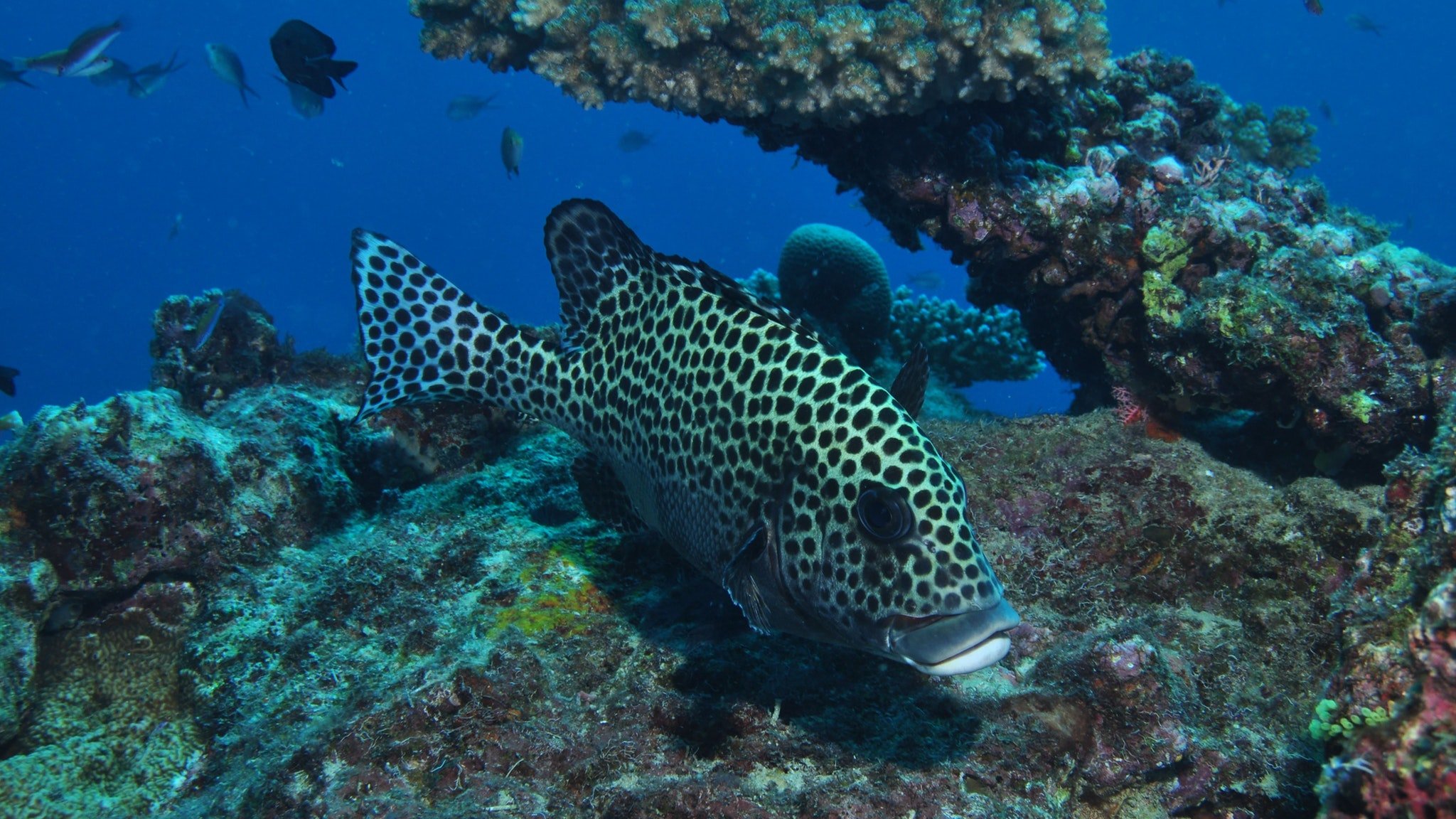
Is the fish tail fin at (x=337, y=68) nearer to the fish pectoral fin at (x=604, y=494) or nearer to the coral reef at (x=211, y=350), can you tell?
the coral reef at (x=211, y=350)

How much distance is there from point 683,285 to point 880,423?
125 centimetres

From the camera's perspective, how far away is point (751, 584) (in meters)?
2.79

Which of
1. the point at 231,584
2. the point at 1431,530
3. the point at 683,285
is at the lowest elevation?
the point at 1431,530

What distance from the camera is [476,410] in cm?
655

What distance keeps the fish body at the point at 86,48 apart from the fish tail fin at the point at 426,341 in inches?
435

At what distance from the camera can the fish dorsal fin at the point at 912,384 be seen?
126 inches

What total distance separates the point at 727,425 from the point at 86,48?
1343 cm

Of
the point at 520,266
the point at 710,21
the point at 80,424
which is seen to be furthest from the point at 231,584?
the point at 520,266

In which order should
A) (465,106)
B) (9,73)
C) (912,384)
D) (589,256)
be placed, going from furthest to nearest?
(465,106)
(9,73)
(589,256)
(912,384)

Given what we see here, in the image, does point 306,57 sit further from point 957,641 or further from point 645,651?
point 957,641

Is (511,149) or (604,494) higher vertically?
(511,149)

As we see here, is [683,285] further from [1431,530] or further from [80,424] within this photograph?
[80,424]

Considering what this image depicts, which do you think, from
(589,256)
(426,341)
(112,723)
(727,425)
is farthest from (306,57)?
(727,425)

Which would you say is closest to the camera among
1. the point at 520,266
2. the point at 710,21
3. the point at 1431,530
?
the point at 1431,530
